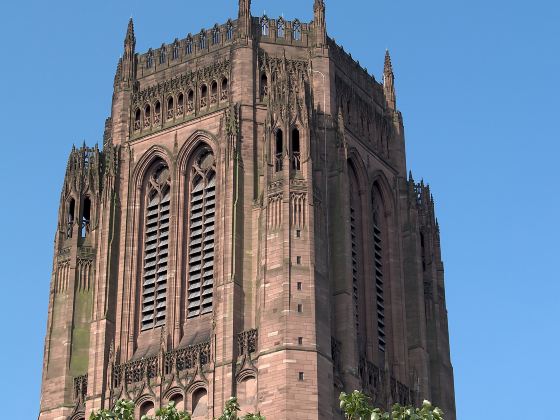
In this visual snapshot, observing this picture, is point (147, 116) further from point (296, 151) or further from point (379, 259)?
point (379, 259)

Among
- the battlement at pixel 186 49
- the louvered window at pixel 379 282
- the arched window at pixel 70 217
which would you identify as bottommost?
the louvered window at pixel 379 282

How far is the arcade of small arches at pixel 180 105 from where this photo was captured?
68.2 meters

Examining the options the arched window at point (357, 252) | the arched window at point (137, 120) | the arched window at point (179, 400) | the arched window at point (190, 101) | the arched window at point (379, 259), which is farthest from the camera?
the arched window at point (137, 120)

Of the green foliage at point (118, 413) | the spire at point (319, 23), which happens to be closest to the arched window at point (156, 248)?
the spire at point (319, 23)

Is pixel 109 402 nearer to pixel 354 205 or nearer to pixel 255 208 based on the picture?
pixel 255 208

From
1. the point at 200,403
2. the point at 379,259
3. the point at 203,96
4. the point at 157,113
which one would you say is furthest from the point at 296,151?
the point at 200,403

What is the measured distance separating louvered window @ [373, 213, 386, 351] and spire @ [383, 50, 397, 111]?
7.06 metres

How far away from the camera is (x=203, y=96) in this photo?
226 ft

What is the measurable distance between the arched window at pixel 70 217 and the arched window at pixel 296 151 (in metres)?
10.9

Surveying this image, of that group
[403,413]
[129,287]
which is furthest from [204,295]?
[403,413]

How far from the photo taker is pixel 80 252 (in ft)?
220

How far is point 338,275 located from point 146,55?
15.8 meters

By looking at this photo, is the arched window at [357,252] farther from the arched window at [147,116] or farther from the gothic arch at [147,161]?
the arched window at [147,116]

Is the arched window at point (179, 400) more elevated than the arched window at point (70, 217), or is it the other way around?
the arched window at point (70, 217)
